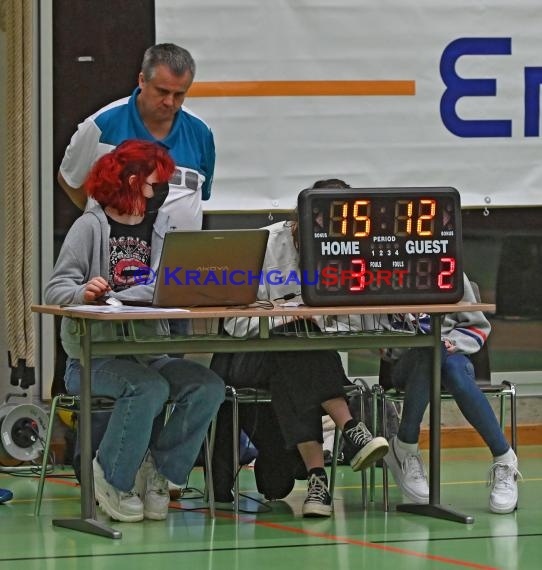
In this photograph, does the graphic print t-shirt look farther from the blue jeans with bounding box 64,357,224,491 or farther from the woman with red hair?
the blue jeans with bounding box 64,357,224,491

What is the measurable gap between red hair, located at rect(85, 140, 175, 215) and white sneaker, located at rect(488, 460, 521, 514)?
5.35 feet

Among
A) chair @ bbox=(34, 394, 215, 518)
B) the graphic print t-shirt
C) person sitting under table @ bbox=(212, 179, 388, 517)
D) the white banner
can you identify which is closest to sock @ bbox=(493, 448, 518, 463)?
person sitting under table @ bbox=(212, 179, 388, 517)

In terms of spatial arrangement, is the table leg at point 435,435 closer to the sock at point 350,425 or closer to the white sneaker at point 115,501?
the sock at point 350,425

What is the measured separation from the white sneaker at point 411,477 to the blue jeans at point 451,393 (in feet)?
0.26

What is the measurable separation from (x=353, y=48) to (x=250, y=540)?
3058 millimetres

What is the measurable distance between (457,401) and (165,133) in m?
1.63

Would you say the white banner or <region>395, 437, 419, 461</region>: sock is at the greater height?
the white banner

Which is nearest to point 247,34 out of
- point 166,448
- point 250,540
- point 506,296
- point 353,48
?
point 353,48

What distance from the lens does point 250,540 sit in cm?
443

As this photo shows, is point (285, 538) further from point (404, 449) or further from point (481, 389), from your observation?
point (481, 389)

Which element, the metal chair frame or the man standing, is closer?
the metal chair frame

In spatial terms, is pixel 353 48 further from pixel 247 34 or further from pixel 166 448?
pixel 166 448

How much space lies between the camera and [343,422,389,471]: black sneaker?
15.3 ft

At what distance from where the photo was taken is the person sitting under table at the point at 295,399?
4789mm
